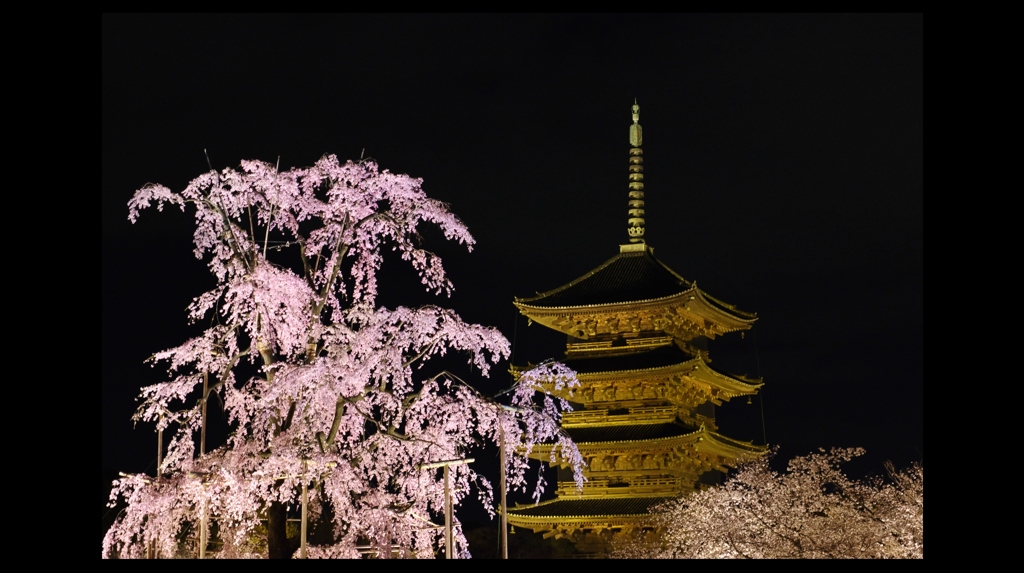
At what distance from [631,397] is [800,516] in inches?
303

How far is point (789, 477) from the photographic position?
28.9 meters

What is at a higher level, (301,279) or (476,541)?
(301,279)

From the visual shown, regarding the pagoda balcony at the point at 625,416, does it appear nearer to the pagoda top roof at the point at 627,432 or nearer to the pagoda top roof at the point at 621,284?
the pagoda top roof at the point at 627,432

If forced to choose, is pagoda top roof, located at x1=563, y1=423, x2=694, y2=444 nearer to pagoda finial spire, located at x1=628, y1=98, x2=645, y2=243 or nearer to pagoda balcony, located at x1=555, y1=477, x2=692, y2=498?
pagoda balcony, located at x1=555, y1=477, x2=692, y2=498

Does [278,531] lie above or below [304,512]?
below

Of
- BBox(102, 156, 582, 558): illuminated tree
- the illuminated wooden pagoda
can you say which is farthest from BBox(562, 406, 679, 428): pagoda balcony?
BBox(102, 156, 582, 558): illuminated tree

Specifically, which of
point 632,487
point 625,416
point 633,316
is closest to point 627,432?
point 625,416

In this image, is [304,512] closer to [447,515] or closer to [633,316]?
[447,515]

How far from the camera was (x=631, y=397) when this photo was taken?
34.4 meters

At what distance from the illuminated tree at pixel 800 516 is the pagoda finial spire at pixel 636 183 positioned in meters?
8.26

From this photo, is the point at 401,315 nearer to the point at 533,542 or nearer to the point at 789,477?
the point at 789,477

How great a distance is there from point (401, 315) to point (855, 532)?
422 inches

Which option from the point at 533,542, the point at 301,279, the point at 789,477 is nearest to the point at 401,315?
the point at 301,279

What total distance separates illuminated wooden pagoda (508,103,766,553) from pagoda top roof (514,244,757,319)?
4 centimetres
